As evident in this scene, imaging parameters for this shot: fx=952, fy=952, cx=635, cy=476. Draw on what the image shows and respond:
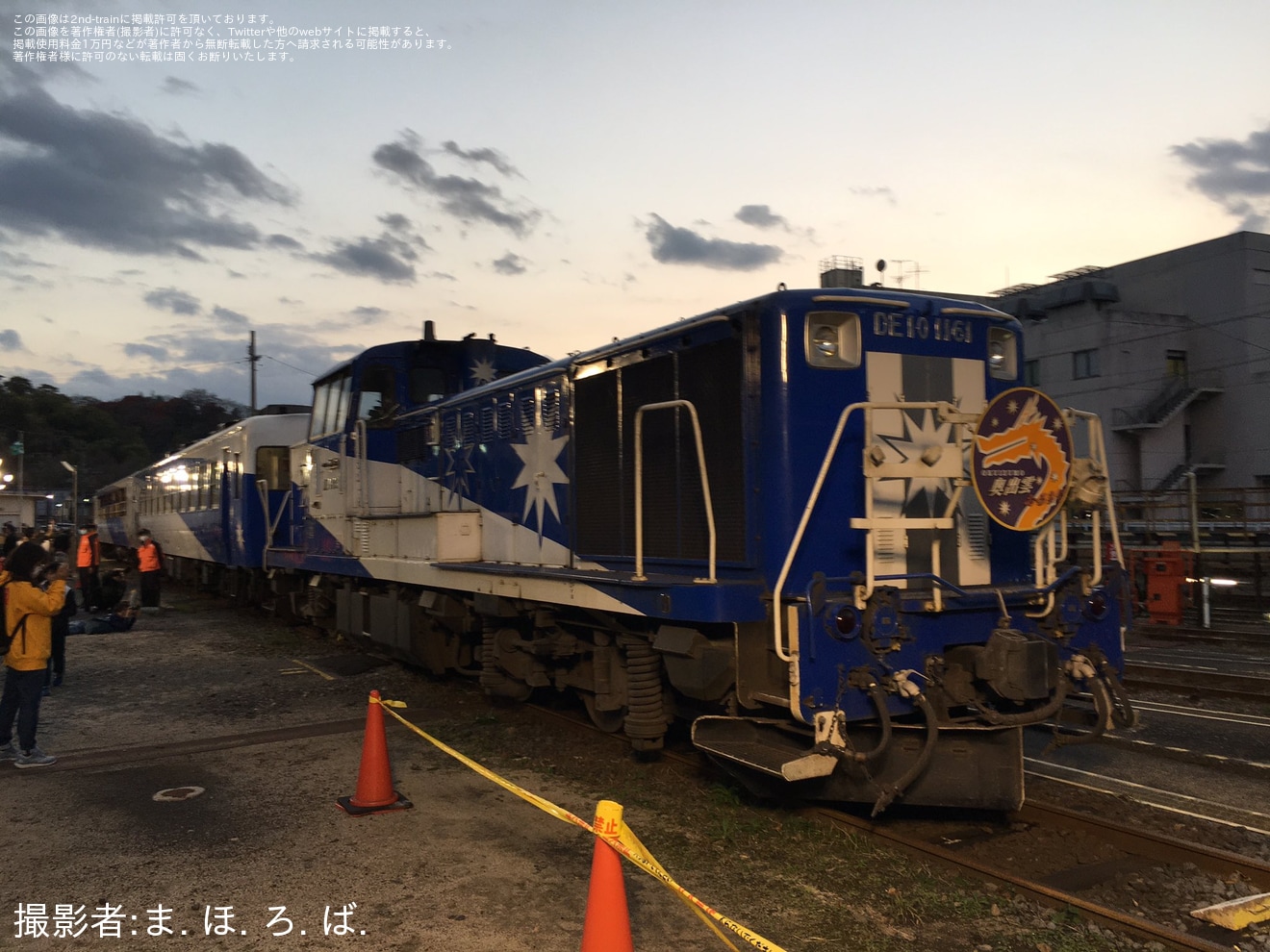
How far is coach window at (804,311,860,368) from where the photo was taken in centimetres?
535

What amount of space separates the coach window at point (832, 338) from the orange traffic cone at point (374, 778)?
3.24 meters

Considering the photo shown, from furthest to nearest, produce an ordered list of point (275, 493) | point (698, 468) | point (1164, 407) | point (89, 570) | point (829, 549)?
point (1164, 407) < point (89, 570) < point (275, 493) < point (698, 468) < point (829, 549)

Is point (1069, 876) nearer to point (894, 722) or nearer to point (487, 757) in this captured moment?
point (894, 722)

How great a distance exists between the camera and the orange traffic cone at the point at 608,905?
9.66ft

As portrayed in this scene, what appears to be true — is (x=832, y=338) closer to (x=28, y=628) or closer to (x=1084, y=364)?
(x=28, y=628)

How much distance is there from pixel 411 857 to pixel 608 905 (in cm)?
229

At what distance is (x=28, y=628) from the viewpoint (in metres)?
6.66

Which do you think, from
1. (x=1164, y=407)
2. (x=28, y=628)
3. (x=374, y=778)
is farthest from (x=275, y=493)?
(x=1164, y=407)

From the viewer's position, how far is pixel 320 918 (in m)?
4.16

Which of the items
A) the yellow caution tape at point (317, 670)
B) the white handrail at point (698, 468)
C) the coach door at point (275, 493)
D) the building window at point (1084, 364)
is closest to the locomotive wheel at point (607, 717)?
the white handrail at point (698, 468)

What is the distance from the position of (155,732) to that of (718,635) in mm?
5245

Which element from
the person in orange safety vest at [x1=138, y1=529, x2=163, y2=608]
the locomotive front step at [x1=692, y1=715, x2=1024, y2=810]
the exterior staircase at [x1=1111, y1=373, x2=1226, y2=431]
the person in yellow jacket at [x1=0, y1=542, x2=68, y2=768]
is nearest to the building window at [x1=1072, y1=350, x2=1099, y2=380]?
the exterior staircase at [x1=1111, y1=373, x2=1226, y2=431]

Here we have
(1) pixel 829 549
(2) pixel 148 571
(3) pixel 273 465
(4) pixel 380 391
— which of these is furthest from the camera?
(2) pixel 148 571

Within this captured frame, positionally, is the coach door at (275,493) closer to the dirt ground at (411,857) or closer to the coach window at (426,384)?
the coach window at (426,384)
